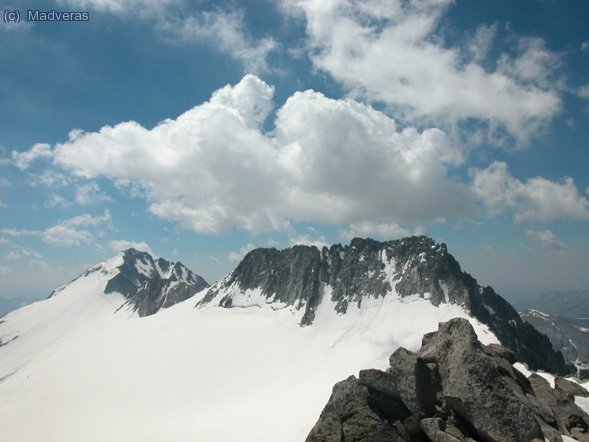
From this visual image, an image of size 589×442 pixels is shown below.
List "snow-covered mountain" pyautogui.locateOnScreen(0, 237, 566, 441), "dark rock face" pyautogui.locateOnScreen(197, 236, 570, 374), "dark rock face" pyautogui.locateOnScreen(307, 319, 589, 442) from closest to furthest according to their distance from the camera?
"dark rock face" pyautogui.locateOnScreen(307, 319, 589, 442), "snow-covered mountain" pyautogui.locateOnScreen(0, 237, 566, 441), "dark rock face" pyautogui.locateOnScreen(197, 236, 570, 374)

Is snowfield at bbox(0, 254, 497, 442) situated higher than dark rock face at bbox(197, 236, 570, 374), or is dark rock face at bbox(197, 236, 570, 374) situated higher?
dark rock face at bbox(197, 236, 570, 374)

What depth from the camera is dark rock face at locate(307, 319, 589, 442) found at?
66.9ft

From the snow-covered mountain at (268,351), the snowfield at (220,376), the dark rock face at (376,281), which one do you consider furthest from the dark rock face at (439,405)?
the dark rock face at (376,281)

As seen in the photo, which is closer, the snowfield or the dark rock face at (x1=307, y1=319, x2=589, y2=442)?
the dark rock face at (x1=307, y1=319, x2=589, y2=442)

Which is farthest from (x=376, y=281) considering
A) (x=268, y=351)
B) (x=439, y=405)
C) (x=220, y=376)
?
(x=439, y=405)

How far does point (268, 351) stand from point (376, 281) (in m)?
41.1

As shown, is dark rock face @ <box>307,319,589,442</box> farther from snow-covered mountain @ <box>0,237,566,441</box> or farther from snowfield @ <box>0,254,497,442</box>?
snow-covered mountain @ <box>0,237,566,441</box>

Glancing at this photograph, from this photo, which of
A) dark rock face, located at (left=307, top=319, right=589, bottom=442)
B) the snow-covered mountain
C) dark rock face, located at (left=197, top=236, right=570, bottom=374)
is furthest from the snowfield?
dark rock face, located at (left=307, top=319, right=589, bottom=442)

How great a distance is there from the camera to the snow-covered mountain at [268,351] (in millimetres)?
88688

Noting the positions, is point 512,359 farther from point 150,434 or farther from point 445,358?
point 150,434

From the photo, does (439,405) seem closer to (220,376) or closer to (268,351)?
(220,376)

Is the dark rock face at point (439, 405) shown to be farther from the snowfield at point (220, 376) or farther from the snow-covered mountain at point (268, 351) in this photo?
the snow-covered mountain at point (268, 351)

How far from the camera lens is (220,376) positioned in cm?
11506

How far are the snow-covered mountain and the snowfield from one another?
1.63 feet
